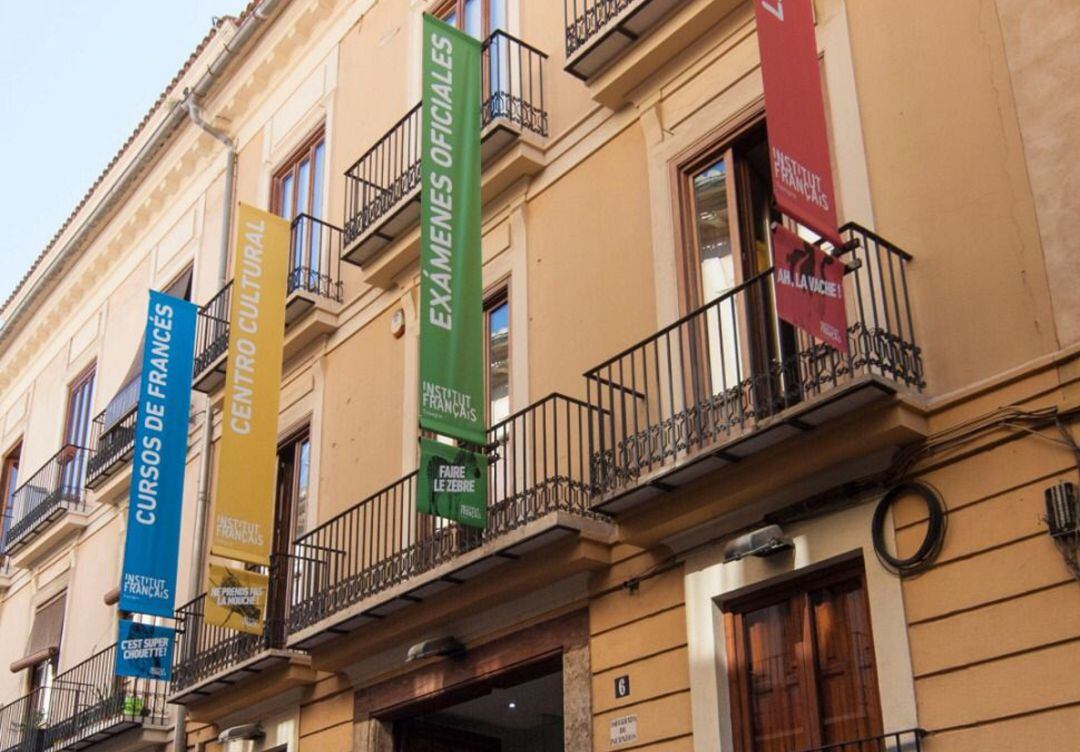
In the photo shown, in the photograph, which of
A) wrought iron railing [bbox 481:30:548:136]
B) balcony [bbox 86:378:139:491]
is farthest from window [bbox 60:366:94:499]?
wrought iron railing [bbox 481:30:548:136]

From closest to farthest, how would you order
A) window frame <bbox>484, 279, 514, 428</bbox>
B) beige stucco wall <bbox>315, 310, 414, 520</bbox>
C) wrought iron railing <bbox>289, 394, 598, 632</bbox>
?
wrought iron railing <bbox>289, 394, 598, 632</bbox> < window frame <bbox>484, 279, 514, 428</bbox> < beige stucco wall <bbox>315, 310, 414, 520</bbox>

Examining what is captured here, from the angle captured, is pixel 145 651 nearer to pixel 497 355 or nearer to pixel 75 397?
pixel 497 355

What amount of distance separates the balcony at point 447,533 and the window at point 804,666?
152cm

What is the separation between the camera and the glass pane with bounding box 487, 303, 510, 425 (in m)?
11.3

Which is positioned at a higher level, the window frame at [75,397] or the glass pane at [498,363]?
the window frame at [75,397]

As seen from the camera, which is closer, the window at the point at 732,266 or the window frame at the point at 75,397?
the window at the point at 732,266

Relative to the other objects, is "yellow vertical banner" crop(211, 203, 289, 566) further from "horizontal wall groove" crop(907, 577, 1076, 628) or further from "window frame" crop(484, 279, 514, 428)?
"horizontal wall groove" crop(907, 577, 1076, 628)

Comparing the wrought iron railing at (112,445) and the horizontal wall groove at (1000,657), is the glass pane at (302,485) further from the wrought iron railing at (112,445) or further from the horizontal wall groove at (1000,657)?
the horizontal wall groove at (1000,657)

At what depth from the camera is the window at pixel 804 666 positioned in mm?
7559

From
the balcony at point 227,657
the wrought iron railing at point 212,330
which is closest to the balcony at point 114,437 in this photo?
the wrought iron railing at point 212,330

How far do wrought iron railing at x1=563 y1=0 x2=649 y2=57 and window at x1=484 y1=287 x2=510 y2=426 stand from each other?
2.12m

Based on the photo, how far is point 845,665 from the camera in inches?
301

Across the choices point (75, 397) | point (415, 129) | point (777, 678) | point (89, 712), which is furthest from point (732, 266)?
point (75, 397)

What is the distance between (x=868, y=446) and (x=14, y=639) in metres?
16.6
